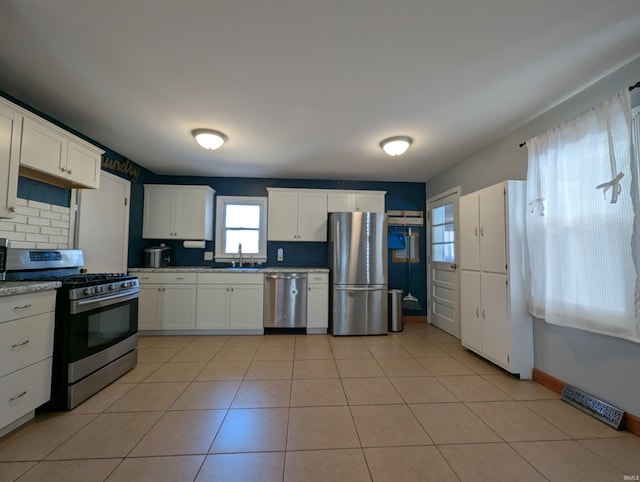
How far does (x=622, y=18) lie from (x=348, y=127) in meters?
1.89

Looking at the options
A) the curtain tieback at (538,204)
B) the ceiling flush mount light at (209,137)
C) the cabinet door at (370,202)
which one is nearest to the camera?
the curtain tieback at (538,204)

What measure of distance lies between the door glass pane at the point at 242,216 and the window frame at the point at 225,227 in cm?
5

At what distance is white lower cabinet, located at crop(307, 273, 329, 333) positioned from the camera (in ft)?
13.2

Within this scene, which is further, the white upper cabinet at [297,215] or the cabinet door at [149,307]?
the white upper cabinet at [297,215]

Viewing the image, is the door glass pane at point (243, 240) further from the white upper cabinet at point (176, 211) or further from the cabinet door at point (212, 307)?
the cabinet door at point (212, 307)

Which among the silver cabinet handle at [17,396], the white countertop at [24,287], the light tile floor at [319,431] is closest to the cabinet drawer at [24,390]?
the silver cabinet handle at [17,396]

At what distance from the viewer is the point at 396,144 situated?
3.08 meters

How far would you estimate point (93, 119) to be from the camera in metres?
2.70

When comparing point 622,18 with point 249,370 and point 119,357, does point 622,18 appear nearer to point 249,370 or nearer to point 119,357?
point 249,370

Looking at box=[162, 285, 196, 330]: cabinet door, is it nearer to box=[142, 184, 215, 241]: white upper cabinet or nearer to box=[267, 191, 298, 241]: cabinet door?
box=[142, 184, 215, 241]: white upper cabinet

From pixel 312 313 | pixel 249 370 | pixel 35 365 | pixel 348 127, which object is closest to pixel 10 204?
pixel 35 365

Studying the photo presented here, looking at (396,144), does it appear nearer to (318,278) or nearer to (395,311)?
(318,278)

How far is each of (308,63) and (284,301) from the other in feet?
9.74

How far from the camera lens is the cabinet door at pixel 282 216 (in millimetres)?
4453
